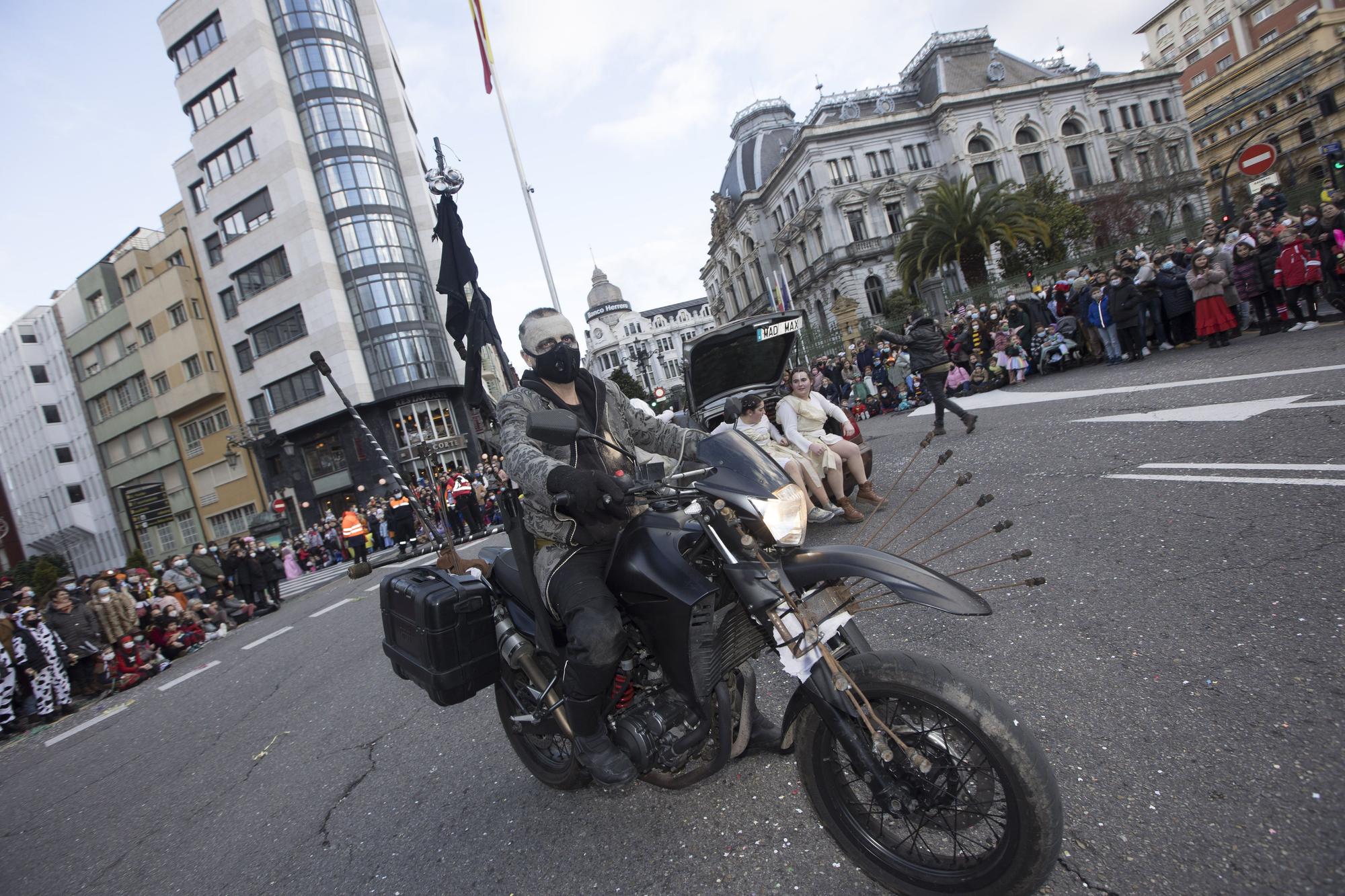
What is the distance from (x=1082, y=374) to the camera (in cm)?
1227

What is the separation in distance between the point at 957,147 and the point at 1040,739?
67655 mm

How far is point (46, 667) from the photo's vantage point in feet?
27.5

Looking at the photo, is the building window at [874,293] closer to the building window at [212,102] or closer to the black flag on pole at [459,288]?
the building window at [212,102]

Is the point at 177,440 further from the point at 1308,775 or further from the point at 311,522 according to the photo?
the point at 1308,775

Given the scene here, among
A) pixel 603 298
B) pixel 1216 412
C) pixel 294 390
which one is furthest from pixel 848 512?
pixel 603 298

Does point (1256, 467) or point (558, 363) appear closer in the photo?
point (558, 363)

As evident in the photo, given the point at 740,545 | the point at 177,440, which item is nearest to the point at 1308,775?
the point at 740,545

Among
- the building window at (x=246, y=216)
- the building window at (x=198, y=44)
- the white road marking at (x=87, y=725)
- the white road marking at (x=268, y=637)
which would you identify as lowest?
the white road marking at (x=87, y=725)

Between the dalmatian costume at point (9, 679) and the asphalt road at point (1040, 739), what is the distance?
2041 millimetres

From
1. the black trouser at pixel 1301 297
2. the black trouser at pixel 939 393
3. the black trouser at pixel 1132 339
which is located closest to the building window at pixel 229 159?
the black trouser at pixel 939 393

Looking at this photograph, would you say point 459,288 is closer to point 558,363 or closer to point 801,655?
point 558,363

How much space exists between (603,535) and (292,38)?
48.5 metres

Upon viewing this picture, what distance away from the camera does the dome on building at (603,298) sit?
145 m

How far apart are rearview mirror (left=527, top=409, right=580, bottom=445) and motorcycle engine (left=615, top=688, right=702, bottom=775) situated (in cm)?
104
